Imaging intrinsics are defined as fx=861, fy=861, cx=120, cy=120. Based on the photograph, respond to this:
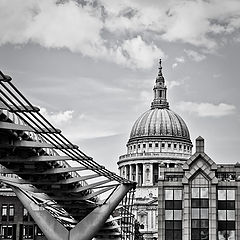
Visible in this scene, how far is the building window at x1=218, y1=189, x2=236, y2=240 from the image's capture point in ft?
247

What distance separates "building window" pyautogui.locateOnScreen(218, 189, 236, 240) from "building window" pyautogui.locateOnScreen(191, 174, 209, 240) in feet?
3.76

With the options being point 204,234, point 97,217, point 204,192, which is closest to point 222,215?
point 204,234

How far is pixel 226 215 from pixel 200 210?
2312 millimetres

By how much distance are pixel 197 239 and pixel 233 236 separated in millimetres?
3156

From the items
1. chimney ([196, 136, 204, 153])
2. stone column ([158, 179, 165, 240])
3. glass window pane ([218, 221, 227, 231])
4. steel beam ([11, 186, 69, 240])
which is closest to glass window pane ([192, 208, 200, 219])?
glass window pane ([218, 221, 227, 231])

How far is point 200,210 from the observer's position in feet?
249

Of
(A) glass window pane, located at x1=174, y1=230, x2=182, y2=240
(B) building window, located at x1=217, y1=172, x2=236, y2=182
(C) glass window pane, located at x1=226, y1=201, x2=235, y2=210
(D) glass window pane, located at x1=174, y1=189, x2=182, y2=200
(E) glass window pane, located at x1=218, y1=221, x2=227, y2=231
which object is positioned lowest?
(A) glass window pane, located at x1=174, y1=230, x2=182, y2=240

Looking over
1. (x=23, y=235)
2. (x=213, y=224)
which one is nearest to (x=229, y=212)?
(x=213, y=224)

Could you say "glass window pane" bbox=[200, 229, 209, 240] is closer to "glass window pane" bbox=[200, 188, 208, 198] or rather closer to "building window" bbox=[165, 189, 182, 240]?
"building window" bbox=[165, 189, 182, 240]

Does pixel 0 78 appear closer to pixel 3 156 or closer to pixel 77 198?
pixel 3 156

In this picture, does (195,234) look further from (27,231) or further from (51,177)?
(27,231)

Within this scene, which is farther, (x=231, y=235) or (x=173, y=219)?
(x=173, y=219)

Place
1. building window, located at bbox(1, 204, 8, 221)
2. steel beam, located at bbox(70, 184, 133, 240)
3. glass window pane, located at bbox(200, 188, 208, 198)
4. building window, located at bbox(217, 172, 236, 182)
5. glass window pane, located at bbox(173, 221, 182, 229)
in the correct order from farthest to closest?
building window, located at bbox(1, 204, 8, 221) → building window, located at bbox(217, 172, 236, 182) → glass window pane, located at bbox(200, 188, 208, 198) → glass window pane, located at bbox(173, 221, 182, 229) → steel beam, located at bbox(70, 184, 133, 240)

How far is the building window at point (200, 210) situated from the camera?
75.6 meters
